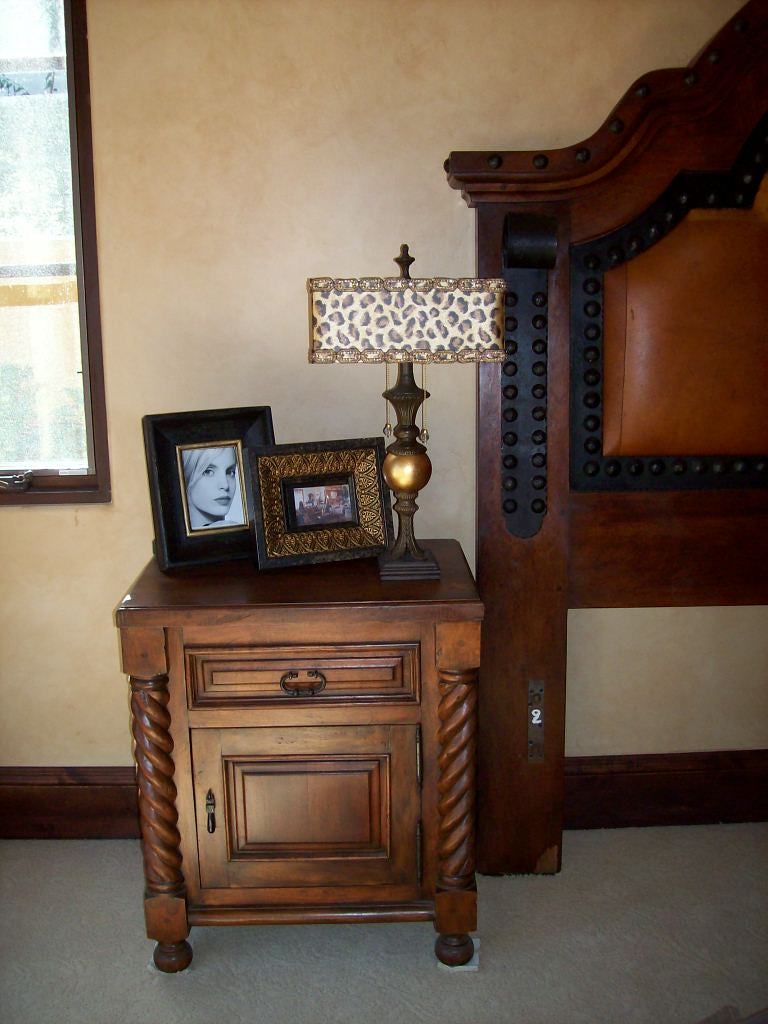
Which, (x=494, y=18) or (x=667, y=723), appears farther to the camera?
(x=667, y=723)

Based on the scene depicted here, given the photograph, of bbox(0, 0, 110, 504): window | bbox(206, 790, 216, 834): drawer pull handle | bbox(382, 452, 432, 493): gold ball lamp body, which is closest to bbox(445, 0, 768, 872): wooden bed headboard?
bbox(382, 452, 432, 493): gold ball lamp body

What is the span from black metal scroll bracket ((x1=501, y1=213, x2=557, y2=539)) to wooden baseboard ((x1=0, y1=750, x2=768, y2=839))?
824mm

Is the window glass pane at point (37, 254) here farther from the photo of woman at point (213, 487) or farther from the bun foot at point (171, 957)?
the bun foot at point (171, 957)

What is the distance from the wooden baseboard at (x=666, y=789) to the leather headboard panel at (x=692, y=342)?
91 centimetres

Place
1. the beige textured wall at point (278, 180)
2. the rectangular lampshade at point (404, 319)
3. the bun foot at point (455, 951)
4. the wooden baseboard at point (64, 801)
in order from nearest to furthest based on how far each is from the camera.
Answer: the rectangular lampshade at point (404, 319) → the bun foot at point (455, 951) → the beige textured wall at point (278, 180) → the wooden baseboard at point (64, 801)

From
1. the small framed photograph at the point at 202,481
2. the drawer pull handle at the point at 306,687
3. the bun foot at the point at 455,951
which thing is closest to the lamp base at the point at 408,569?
the drawer pull handle at the point at 306,687

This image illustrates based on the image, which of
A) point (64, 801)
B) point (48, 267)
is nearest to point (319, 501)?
point (48, 267)

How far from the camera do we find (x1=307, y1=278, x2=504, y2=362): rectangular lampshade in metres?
1.84

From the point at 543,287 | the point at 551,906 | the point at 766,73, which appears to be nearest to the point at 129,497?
the point at 543,287

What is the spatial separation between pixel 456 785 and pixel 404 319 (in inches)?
39.7

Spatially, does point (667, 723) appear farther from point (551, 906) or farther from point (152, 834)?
point (152, 834)

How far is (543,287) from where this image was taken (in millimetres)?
2174

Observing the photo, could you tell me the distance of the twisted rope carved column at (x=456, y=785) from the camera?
1.94 metres

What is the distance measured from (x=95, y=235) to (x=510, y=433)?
1.17m
